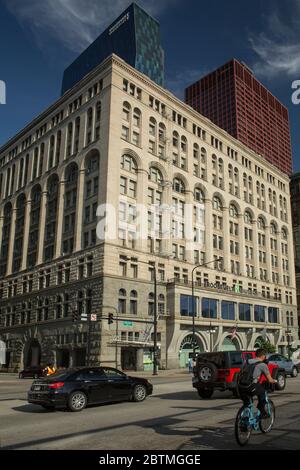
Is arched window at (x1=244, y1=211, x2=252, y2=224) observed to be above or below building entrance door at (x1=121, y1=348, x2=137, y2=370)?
above

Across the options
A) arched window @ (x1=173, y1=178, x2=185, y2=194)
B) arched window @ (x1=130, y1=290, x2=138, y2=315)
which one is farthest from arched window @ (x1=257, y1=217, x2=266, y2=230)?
arched window @ (x1=130, y1=290, x2=138, y2=315)

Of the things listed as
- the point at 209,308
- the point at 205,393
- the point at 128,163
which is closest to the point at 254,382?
the point at 205,393

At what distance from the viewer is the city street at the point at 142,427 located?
8648mm

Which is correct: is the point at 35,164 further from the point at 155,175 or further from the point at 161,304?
the point at 161,304

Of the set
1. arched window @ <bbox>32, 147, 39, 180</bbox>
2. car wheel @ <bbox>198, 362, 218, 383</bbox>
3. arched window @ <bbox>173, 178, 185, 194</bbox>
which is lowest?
car wheel @ <bbox>198, 362, 218, 383</bbox>

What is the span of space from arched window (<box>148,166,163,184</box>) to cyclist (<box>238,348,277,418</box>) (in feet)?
167

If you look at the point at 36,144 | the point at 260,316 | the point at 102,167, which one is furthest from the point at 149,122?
the point at 260,316

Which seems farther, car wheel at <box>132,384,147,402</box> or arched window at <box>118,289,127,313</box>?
arched window at <box>118,289,127,313</box>

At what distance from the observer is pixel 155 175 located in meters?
60.4

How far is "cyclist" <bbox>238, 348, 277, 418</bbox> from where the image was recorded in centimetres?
910

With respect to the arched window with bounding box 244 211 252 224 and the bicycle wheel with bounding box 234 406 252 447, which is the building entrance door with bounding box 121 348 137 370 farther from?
the bicycle wheel with bounding box 234 406 252 447

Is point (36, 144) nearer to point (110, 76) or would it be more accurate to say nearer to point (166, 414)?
point (110, 76)

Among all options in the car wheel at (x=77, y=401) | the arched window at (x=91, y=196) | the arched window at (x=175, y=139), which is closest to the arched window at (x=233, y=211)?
the arched window at (x=175, y=139)

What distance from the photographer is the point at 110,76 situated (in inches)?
2267
